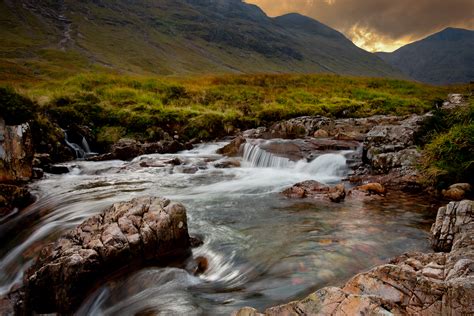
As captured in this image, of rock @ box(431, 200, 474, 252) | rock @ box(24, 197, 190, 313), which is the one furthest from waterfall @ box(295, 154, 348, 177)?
rock @ box(24, 197, 190, 313)

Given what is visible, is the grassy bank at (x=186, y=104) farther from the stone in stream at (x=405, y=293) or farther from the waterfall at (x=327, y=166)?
the stone in stream at (x=405, y=293)

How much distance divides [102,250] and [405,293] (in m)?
4.48

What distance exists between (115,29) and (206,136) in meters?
154

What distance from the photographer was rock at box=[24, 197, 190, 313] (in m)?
5.32

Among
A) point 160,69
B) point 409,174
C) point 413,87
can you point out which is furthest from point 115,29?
point 409,174

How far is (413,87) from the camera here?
40.0 m

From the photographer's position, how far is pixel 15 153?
1145cm

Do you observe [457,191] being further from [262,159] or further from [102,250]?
[102,250]

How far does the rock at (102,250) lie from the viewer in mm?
5324

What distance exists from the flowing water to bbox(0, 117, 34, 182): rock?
77 centimetres

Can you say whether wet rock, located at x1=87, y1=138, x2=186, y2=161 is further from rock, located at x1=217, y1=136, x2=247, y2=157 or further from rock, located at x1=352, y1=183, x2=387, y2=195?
rock, located at x1=352, y1=183, x2=387, y2=195

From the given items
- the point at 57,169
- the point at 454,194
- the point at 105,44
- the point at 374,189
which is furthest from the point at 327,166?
the point at 105,44

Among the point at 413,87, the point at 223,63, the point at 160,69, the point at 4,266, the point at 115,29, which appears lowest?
the point at 4,266

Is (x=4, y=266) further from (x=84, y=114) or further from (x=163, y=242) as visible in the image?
(x=84, y=114)
